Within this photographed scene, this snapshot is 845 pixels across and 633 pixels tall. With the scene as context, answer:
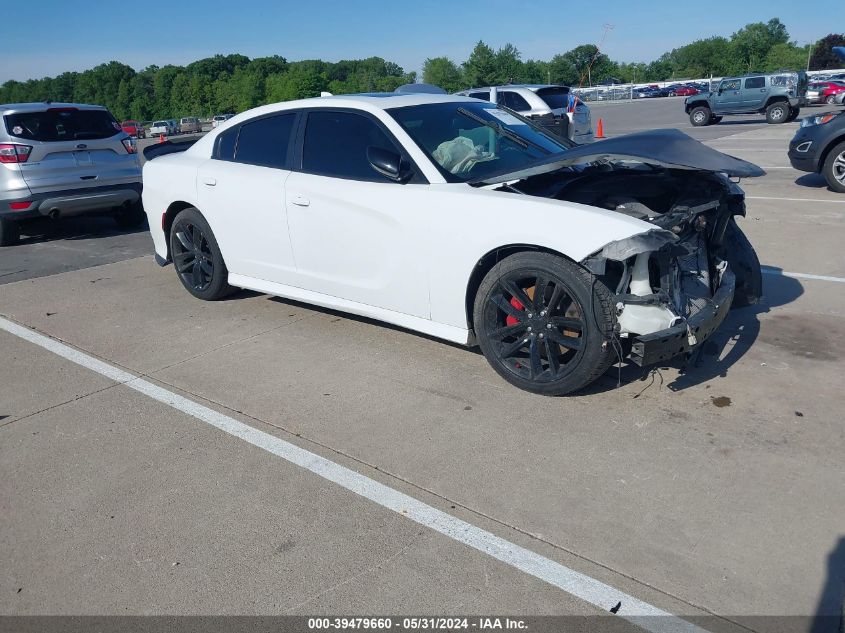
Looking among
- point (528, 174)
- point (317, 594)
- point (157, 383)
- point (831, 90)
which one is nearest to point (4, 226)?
point (157, 383)

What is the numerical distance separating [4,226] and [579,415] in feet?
27.7

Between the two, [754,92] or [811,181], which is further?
[754,92]

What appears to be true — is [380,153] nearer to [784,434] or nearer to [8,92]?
[784,434]

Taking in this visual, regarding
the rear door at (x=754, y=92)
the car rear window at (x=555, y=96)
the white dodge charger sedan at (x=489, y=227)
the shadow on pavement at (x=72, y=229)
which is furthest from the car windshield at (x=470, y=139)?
the rear door at (x=754, y=92)

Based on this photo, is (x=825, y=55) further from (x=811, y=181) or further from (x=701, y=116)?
(x=811, y=181)

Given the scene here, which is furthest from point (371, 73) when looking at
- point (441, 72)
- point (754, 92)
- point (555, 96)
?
point (555, 96)

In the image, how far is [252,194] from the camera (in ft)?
17.8

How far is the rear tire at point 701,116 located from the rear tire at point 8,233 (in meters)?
24.0

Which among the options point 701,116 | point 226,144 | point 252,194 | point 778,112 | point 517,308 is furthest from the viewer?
point 701,116

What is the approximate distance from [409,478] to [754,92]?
2682 centimetres

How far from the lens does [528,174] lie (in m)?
4.20

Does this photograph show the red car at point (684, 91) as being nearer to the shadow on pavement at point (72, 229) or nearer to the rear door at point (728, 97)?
the rear door at point (728, 97)

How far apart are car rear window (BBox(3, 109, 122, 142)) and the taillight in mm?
173

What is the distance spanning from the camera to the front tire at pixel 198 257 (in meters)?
6.00
